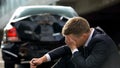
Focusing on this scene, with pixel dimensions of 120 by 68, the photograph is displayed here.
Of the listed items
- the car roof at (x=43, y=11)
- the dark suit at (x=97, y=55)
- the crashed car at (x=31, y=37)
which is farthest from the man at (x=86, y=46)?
the car roof at (x=43, y=11)

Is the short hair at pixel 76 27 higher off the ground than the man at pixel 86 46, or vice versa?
the short hair at pixel 76 27

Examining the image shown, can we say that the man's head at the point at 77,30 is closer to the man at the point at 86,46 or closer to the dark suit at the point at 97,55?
the man at the point at 86,46

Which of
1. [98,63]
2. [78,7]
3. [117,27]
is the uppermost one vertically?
[98,63]

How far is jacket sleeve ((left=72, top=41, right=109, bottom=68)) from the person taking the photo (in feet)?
14.9

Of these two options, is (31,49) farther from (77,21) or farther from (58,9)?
(77,21)

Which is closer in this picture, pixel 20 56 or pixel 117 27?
pixel 20 56

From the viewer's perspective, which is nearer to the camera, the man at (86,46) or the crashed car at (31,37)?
the man at (86,46)

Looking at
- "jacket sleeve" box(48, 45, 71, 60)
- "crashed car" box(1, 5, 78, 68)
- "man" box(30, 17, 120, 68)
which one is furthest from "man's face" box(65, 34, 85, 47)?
"crashed car" box(1, 5, 78, 68)

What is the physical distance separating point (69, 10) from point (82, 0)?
1872cm

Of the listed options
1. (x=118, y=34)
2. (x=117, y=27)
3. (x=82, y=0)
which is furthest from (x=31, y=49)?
(x=117, y=27)

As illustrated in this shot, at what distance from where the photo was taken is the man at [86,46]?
452 centimetres

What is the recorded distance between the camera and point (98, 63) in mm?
4645

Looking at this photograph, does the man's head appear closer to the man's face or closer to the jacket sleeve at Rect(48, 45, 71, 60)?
the man's face

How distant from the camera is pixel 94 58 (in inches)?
182
